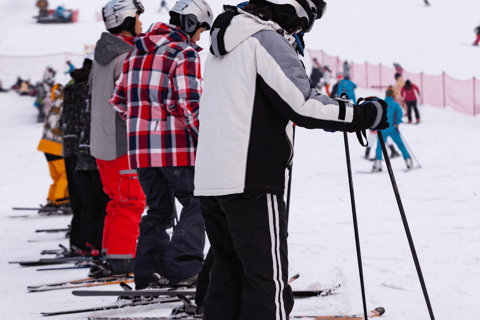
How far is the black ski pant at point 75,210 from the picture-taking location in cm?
483

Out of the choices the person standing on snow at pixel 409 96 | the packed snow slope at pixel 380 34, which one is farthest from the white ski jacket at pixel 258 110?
the packed snow slope at pixel 380 34

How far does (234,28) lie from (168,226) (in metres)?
1.75

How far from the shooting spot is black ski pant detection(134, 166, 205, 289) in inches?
124

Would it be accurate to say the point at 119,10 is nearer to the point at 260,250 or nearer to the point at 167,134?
the point at 167,134

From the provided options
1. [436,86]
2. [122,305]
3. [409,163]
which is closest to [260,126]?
[122,305]

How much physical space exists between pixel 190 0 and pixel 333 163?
10.2 meters

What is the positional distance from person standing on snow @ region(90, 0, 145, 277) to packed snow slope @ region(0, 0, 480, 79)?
25.6 m

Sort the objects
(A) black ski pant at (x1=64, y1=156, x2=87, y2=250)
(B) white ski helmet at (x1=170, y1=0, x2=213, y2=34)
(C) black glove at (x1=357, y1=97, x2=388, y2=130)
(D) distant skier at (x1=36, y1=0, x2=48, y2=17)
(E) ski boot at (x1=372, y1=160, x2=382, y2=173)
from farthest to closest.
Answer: (D) distant skier at (x1=36, y1=0, x2=48, y2=17), (E) ski boot at (x1=372, y1=160, x2=382, y2=173), (A) black ski pant at (x1=64, y1=156, x2=87, y2=250), (B) white ski helmet at (x1=170, y1=0, x2=213, y2=34), (C) black glove at (x1=357, y1=97, x2=388, y2=130)

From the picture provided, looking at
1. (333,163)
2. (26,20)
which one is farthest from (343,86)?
(26,20)

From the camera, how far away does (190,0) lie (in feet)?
10.7

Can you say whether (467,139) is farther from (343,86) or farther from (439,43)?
(439,43)

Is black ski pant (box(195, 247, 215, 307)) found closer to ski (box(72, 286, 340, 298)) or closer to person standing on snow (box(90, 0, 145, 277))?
ski (box(72, 286, 340, 298))

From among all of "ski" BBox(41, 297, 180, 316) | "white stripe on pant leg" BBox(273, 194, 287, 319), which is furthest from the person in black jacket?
"white stripe on pant leg" BBox(273, 194, 287, 319)

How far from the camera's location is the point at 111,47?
12.6ft
